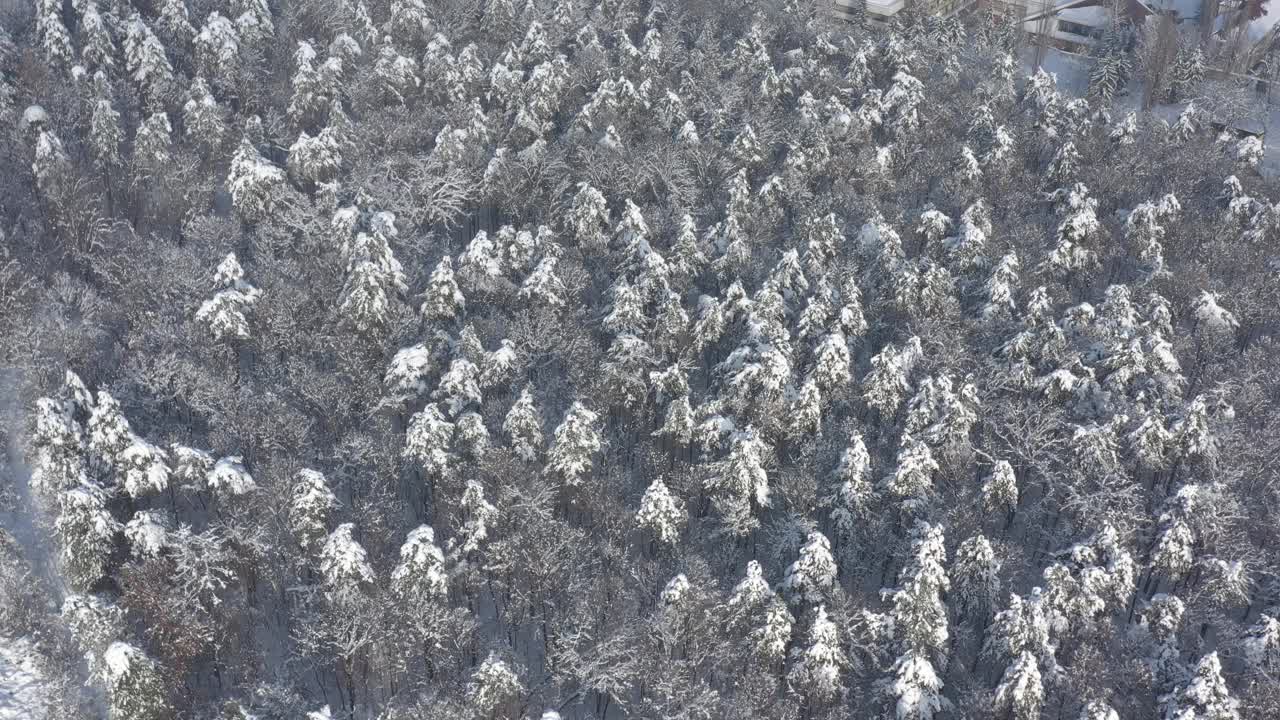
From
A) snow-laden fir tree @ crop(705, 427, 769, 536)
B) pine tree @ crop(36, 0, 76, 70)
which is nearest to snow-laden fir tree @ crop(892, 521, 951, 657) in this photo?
snow-laden fir tree @ crop(705, 427, 769, 536)

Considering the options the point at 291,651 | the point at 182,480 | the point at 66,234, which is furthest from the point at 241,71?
the point at 291,651

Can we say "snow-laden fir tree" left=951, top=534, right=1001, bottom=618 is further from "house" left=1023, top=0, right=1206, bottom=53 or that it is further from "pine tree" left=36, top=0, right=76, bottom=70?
"house" left=1023, top=0, right=1206, bottom=53

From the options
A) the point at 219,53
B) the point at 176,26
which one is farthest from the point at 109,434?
the point at 176,26

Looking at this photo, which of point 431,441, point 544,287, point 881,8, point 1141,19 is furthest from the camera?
point 1141,19

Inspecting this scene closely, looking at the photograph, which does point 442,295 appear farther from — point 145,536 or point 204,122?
point 204,122

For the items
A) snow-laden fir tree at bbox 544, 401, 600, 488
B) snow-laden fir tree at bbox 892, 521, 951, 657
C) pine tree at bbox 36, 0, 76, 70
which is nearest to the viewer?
snow-laden fir tree at bbox 892, 521, 951, 657

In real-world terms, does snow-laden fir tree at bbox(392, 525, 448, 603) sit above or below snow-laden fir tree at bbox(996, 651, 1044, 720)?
above
